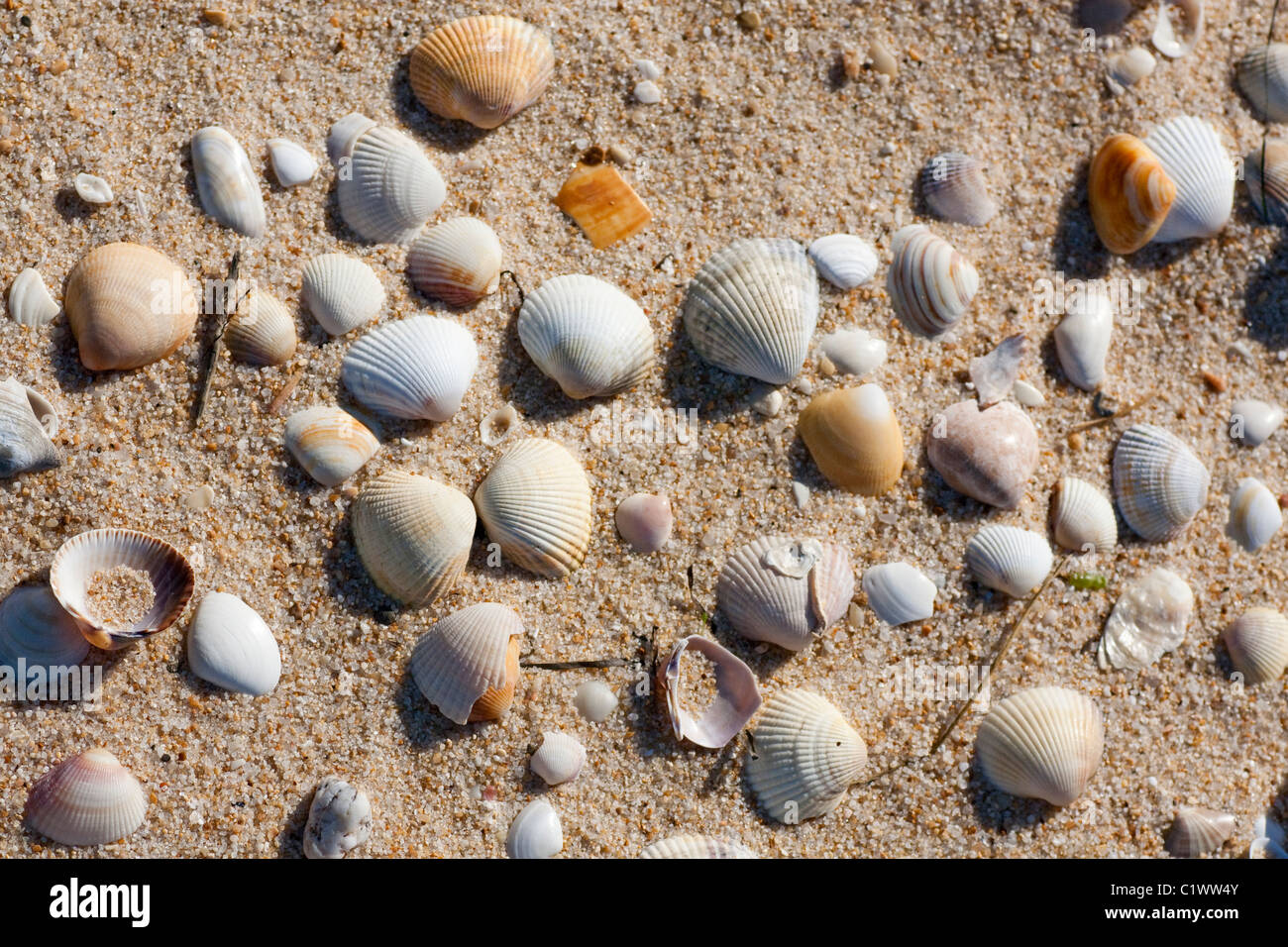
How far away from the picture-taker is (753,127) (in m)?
2.86

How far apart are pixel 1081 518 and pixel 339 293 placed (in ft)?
6.95

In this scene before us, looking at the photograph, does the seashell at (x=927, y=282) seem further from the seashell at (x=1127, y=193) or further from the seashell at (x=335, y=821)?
the seashell at (x=335, y=821)

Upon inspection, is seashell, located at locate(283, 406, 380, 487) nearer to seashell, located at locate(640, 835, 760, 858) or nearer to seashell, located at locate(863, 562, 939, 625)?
seashell, located at locate(640, 835, 760, 858)

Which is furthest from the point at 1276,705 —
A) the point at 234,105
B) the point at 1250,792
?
the point at 234,105

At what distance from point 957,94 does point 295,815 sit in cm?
273

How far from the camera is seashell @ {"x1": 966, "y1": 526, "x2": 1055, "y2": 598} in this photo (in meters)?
2.73

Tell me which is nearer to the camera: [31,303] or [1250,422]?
[31,303]

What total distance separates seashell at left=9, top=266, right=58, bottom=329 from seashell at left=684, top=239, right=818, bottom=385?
64.9 inches

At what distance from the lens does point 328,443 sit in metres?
2.52

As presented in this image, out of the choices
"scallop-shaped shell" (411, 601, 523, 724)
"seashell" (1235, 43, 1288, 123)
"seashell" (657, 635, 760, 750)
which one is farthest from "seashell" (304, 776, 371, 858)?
"seashell" (1235, 43, 1288, 123)

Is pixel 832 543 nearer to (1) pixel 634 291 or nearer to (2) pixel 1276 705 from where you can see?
(1) pixel 634 291

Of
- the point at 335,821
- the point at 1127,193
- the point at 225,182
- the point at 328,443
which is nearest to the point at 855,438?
the point at 1127,193

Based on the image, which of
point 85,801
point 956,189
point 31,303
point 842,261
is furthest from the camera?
point 956,189

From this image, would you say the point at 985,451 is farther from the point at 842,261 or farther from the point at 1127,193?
the point at 1127,193
